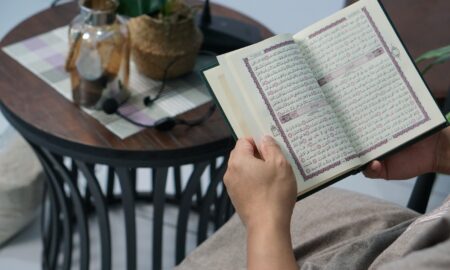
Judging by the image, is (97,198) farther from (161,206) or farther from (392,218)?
(392,218)

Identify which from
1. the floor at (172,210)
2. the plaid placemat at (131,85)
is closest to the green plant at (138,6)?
the plaid placemat at (131,85)

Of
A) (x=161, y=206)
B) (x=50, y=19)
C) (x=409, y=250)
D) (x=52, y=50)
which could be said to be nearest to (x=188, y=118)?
(x=161, y=206)

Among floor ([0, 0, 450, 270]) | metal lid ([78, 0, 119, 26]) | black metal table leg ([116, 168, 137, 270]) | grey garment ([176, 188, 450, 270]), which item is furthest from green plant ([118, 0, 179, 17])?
floor ([0, 0, 450, 270])

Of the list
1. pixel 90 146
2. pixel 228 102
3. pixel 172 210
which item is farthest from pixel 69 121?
pixel 172 210

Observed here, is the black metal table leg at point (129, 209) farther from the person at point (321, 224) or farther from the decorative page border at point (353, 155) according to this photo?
the decorative page border at point (353, 155)

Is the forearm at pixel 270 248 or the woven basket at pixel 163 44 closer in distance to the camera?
the forearm at pixel 270 248

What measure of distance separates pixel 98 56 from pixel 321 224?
1.61ft

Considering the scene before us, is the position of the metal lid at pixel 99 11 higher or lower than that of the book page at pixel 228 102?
higher

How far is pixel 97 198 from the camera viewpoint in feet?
4.07

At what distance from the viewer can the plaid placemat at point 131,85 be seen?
45.2 inches

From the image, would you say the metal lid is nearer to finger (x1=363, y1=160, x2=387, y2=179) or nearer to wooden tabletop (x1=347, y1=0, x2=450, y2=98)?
finger (x1=363, y1=160, x2=387, y2=179)

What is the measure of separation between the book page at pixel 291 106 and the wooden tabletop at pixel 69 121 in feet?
1.05

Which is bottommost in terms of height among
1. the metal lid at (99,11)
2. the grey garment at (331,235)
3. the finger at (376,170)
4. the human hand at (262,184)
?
the grey garment at (331,235)

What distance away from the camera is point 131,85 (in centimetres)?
123
